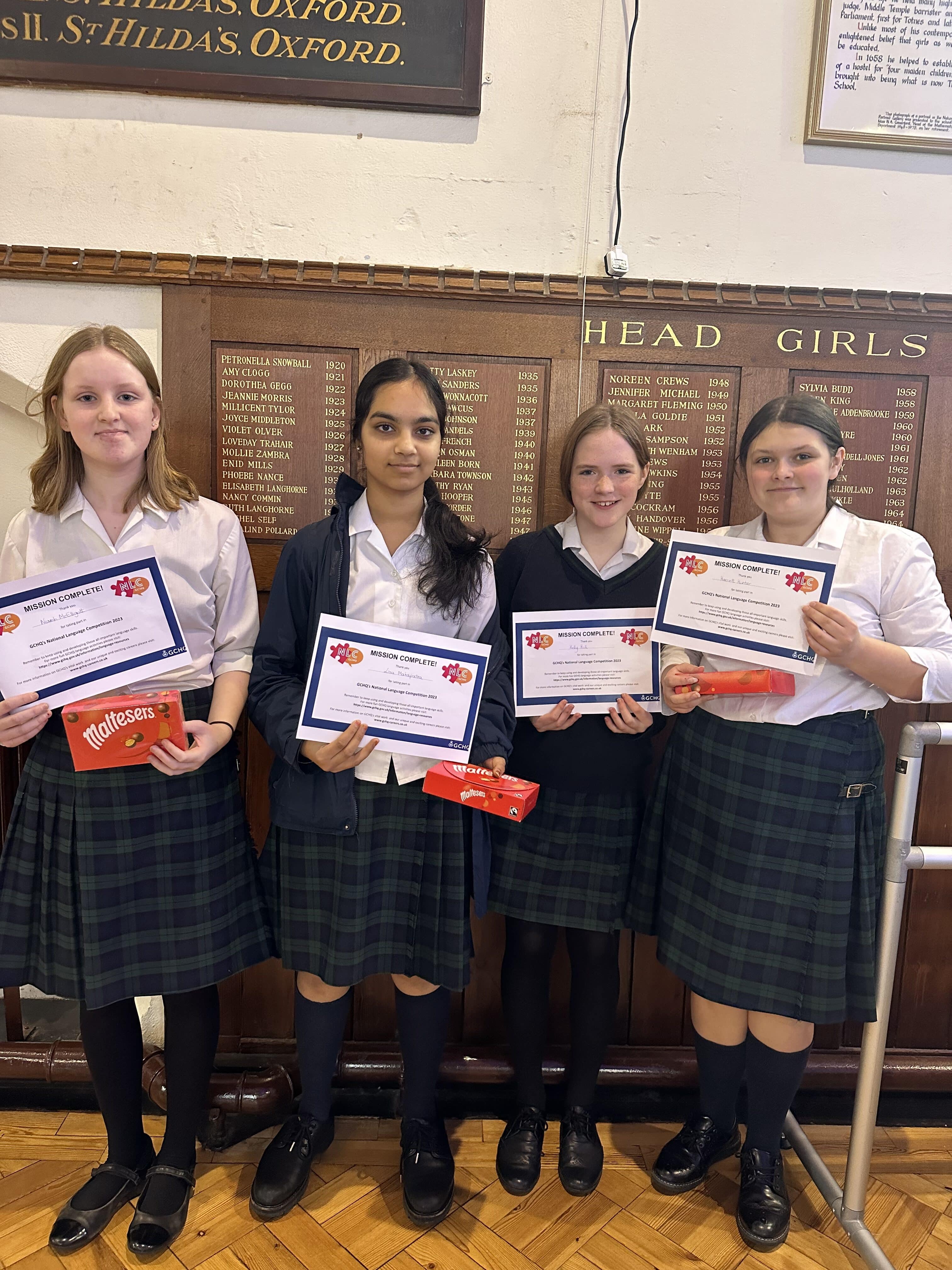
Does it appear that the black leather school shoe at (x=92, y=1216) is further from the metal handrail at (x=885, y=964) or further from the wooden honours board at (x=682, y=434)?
the wooden honours board at (x=682, y=434)

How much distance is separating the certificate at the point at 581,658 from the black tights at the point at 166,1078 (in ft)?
3.03

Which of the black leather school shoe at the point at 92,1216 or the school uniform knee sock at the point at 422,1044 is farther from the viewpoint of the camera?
the school uniform knee sock at the point at 422,1044

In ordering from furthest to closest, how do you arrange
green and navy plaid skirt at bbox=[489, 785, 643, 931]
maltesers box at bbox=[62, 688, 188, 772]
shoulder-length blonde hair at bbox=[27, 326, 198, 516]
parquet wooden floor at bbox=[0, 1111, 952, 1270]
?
green and navy plaid skirt at bbox=[489, 785, 643, 931], parquet wooden floor at bbox=[0, 1111, 952, 1270], shoulder-length blonde hair at bbox=[27, 326, 198, 516], maltesers box at bbox=[62, 688, 188, 772]

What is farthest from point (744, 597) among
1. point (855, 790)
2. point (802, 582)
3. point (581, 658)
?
point (855, 790)

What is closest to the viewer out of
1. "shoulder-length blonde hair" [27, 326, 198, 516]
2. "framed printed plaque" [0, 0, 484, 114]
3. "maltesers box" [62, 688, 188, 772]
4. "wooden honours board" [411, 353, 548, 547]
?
"maltesers box" [62, 688, 188, 772]

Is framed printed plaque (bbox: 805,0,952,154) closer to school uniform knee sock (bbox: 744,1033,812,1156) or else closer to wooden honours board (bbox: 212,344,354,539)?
wooden honours board (bbox: 212,344,354,539)

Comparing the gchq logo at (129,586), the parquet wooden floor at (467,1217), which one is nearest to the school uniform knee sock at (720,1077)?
the parquet wooden floor at (467,1217)

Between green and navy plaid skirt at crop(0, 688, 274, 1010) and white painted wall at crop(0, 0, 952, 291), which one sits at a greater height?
white painted wall at crop(0, 0, 952, 291)

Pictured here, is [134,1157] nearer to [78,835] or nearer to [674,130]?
[78,835]

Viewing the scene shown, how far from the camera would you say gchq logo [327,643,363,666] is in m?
1.37

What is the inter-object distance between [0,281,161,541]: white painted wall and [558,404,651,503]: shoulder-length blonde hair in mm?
1032

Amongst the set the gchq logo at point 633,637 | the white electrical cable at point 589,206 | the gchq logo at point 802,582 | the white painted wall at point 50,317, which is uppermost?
the white electrical cable at point 589,206

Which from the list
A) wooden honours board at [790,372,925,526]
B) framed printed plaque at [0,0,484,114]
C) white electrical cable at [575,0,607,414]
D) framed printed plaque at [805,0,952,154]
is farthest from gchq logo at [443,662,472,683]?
framed printed plaque at [805,0,952,154]

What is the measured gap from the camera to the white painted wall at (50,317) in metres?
1.80
